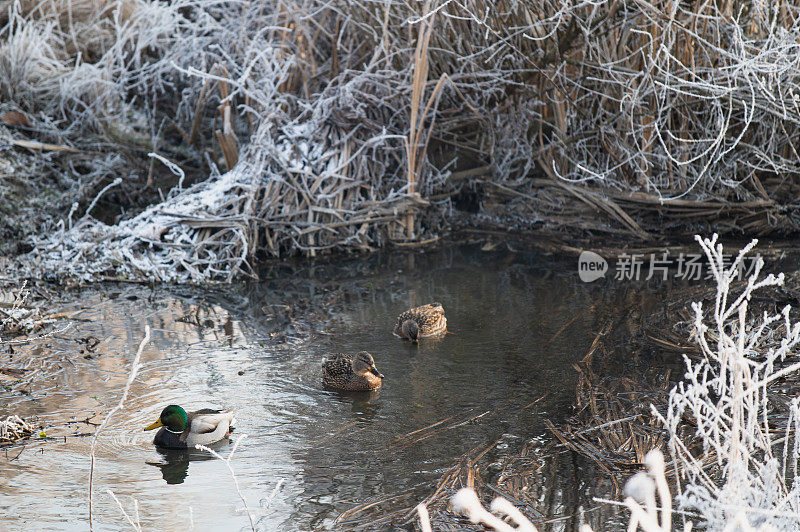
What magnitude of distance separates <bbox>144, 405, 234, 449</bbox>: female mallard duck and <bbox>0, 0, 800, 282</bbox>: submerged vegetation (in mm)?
3544

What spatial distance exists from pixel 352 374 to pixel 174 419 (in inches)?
48.1

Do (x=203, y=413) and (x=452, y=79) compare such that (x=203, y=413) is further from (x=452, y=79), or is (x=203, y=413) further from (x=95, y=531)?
(x=452, y=79)

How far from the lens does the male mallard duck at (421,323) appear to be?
6.32 m

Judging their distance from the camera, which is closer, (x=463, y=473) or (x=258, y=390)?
(x=463, y=473)

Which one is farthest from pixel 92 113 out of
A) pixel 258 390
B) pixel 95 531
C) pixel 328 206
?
pixel 95 531

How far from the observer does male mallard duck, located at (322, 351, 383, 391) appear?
17.5ft

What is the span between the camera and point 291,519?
12.7 feet

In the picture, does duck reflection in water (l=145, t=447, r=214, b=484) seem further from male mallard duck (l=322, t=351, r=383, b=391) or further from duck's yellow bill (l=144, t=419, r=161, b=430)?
male mallard duck (l=322, t=351, r=383, b=391)

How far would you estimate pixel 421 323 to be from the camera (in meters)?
6.34

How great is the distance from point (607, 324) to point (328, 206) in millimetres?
3713

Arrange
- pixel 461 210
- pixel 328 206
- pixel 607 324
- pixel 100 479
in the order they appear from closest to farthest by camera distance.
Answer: pixel 100 479
pixel 607 324
pixel 328 206
pixel 461 210

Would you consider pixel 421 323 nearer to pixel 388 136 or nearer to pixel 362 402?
pixel 362 402

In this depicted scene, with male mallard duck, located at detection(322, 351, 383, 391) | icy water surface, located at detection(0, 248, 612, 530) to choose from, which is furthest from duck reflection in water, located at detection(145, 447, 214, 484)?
male mallard duck, located at detection(322, 351, 383, 391)

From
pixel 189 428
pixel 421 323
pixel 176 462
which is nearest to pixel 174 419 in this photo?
pixel 189 428
